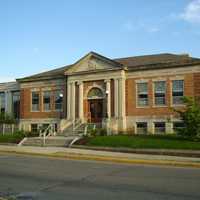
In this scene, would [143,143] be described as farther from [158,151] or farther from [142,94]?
[142,94]

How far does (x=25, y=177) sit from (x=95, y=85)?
75.5 ft

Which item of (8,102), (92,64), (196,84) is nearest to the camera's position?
(196,84)

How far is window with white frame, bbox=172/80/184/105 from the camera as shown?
32656 mm

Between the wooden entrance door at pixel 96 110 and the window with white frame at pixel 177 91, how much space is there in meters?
6.82

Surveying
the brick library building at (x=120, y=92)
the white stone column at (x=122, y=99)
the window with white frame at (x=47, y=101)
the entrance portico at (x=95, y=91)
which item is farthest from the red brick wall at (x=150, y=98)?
the window with white frame at (x=47, y=101)

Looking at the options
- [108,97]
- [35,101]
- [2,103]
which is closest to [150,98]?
[108,97]

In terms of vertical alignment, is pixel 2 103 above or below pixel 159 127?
above

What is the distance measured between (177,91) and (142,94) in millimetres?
3151

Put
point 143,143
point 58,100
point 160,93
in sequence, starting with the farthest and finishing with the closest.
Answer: point 58,100 < point 160,93 < point 143,143

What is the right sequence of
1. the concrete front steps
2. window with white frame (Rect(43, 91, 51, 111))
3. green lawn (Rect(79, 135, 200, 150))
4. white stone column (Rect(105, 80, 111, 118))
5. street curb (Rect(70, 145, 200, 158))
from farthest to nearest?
window with white frame (Rect(43, 91, 51, 111)) < white stone column (Rect(105, 80, 111, 118)) < the concrete front steps < green lawn (Rect(79, 135, 200, 150)) < street curb (Rect(70, 145, 200, 158))

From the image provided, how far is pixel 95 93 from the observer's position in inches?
1428

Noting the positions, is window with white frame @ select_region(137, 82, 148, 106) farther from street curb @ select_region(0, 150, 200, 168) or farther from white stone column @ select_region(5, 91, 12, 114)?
white stone column @ select_region(5, 91, 12, 114)

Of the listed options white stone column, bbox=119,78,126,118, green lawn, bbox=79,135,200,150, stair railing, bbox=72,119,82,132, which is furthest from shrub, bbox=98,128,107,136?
green lawn, bbox=79,135,200,150

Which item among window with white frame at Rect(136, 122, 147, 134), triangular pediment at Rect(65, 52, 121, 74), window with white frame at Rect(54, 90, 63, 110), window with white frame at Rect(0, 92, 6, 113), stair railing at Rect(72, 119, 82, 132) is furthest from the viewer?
window with white frame at Rect(0, 92, 6, 113)
